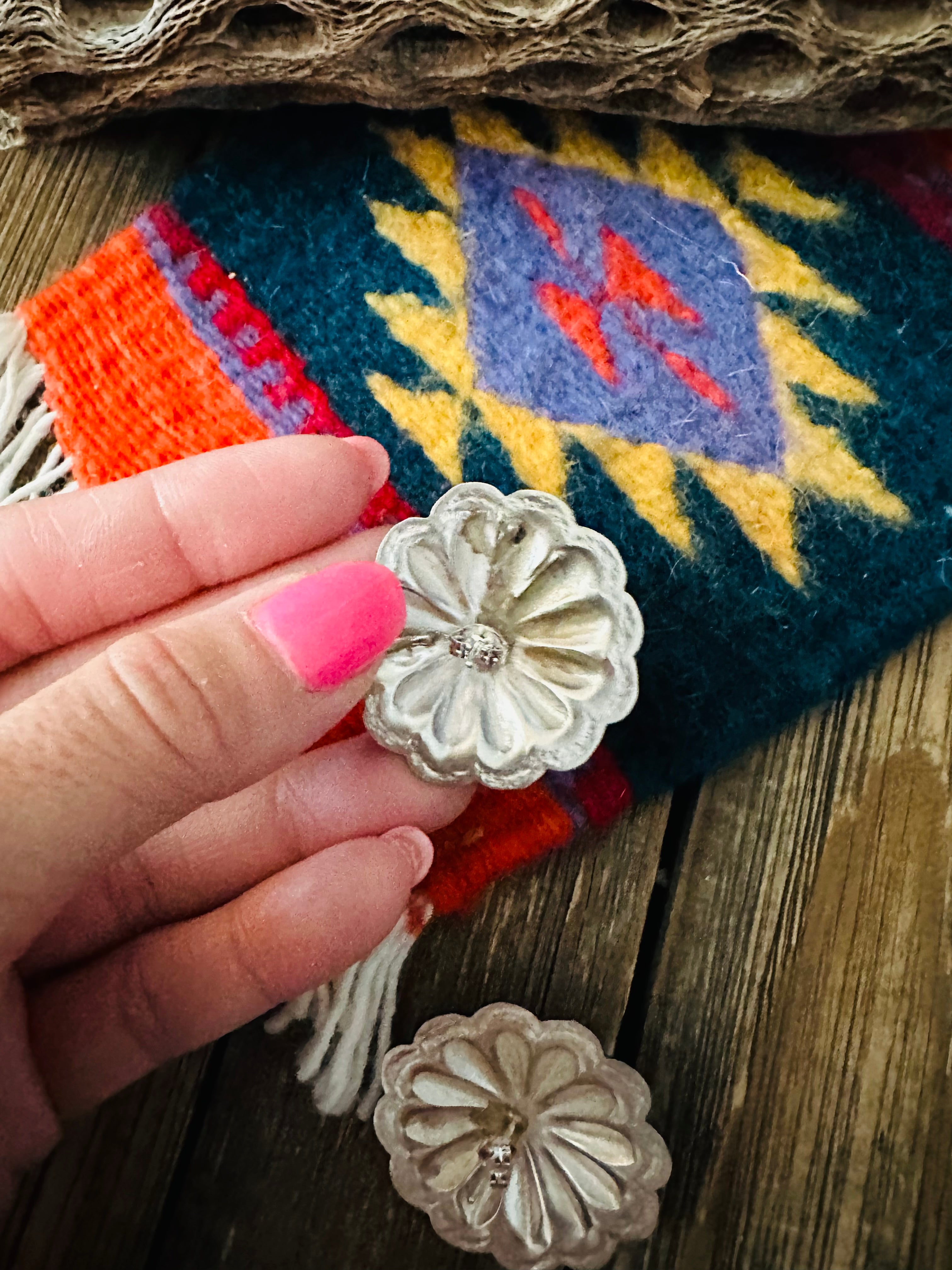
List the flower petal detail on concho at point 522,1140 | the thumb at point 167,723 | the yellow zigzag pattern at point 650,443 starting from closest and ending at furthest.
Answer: the thumb at point 167,723 → the flower petal detail on concho at point 522,1140 → the yellow zigzag pattern at point 650,443

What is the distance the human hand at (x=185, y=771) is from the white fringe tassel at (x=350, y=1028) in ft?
0.20

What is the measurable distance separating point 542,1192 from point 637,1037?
0.09m

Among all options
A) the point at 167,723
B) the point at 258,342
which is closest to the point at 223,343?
the point at 258,342

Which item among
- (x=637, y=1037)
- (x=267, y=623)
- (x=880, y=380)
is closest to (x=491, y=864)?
(x=637, y=1037)

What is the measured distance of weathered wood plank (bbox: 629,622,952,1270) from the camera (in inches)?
21.2

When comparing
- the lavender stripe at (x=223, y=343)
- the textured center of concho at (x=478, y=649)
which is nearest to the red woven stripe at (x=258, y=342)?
the lavender stripe at (x=223, y=343)

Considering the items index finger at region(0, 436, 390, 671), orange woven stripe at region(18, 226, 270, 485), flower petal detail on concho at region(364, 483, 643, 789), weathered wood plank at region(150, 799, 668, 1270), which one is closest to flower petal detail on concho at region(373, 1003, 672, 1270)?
weathered wood plank at region(150, 799, 668, 1270)

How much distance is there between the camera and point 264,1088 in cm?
56

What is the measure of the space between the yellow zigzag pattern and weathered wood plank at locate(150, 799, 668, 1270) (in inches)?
7.7

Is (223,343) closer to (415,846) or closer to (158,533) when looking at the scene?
(158,533)

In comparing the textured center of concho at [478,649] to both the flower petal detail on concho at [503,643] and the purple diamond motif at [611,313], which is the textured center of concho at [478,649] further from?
the purple diamond motif at [611,313]

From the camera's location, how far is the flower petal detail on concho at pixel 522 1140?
52cm

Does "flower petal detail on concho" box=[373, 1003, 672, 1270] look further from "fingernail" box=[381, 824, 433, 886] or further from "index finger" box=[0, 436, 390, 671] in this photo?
"index finger" box=[0, 436, 390, 671]

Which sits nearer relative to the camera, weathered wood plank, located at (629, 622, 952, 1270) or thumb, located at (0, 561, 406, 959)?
thumb, located at (0, 561, 406, 959)
